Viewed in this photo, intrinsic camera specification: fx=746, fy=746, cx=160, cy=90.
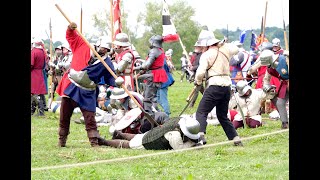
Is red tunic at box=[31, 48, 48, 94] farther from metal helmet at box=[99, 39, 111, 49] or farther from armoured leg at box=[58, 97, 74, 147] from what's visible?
metal helmet at box=[99, 39, 111, 49]

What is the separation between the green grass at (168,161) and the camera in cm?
708

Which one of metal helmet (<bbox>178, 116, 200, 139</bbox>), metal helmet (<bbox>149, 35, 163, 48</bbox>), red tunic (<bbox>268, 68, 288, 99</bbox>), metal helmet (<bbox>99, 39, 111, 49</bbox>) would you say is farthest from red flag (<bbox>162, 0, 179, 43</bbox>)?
metal helmet (<bbox>178, 116, 200, 139</bbox>)

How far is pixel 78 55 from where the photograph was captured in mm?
9562

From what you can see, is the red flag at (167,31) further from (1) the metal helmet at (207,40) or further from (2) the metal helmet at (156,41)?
(1) the metal helmet at (207,40)

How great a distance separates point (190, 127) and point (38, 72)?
7.30 m

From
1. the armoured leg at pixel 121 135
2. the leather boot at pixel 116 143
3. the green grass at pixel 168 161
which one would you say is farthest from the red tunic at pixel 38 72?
the leather boot at pixel 116 143

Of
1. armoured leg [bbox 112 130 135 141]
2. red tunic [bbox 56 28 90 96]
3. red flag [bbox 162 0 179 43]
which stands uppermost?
red flag [bbox 162 0 179 43]

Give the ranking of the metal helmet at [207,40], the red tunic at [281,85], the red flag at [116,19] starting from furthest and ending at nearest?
1. the red flag at [116,19]
2. the red tunic at [281,85]
3. the metal helmet at [207,40]

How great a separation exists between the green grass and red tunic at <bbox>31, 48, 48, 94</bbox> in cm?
457

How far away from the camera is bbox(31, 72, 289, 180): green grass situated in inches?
279

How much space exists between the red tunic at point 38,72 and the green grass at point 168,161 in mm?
4570

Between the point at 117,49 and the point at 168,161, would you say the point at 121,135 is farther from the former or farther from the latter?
the point at 117,49

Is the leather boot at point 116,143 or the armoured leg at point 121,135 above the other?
the armoured leg at point 121,135

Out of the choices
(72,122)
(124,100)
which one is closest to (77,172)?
(124,100)
